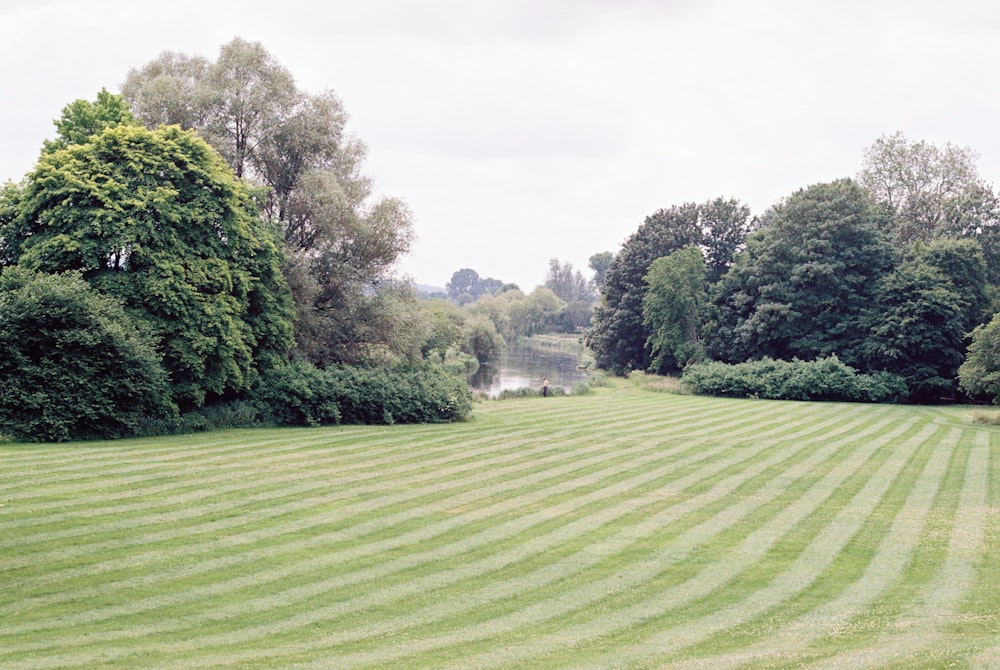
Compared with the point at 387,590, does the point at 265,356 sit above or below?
above

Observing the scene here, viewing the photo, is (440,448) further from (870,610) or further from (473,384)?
(473,384)

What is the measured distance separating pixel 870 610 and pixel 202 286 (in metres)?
19.7

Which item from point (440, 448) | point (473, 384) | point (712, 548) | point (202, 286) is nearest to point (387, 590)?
point (712, 548)

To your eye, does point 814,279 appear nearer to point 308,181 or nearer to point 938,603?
point 308,181

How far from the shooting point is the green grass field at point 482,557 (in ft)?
28.4

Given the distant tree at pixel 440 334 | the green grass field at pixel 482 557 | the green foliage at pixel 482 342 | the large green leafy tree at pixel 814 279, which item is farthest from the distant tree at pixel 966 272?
the green foliage at pixel 482 342

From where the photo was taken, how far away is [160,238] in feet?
74.1

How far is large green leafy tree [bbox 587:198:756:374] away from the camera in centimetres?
6247

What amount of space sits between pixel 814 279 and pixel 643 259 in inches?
631

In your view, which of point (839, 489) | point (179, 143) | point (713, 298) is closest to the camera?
point (839, 489)

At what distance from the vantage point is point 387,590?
1063cm

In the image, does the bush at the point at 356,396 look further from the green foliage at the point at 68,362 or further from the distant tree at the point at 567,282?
the distant tree at the point at 567,282

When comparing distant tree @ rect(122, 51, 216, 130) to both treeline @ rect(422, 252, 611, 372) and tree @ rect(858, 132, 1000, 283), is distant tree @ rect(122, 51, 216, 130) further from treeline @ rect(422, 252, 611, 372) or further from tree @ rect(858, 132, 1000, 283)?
tree @ rect(858, 132, 1000, 283)

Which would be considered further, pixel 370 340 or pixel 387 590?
pixel 370 340
